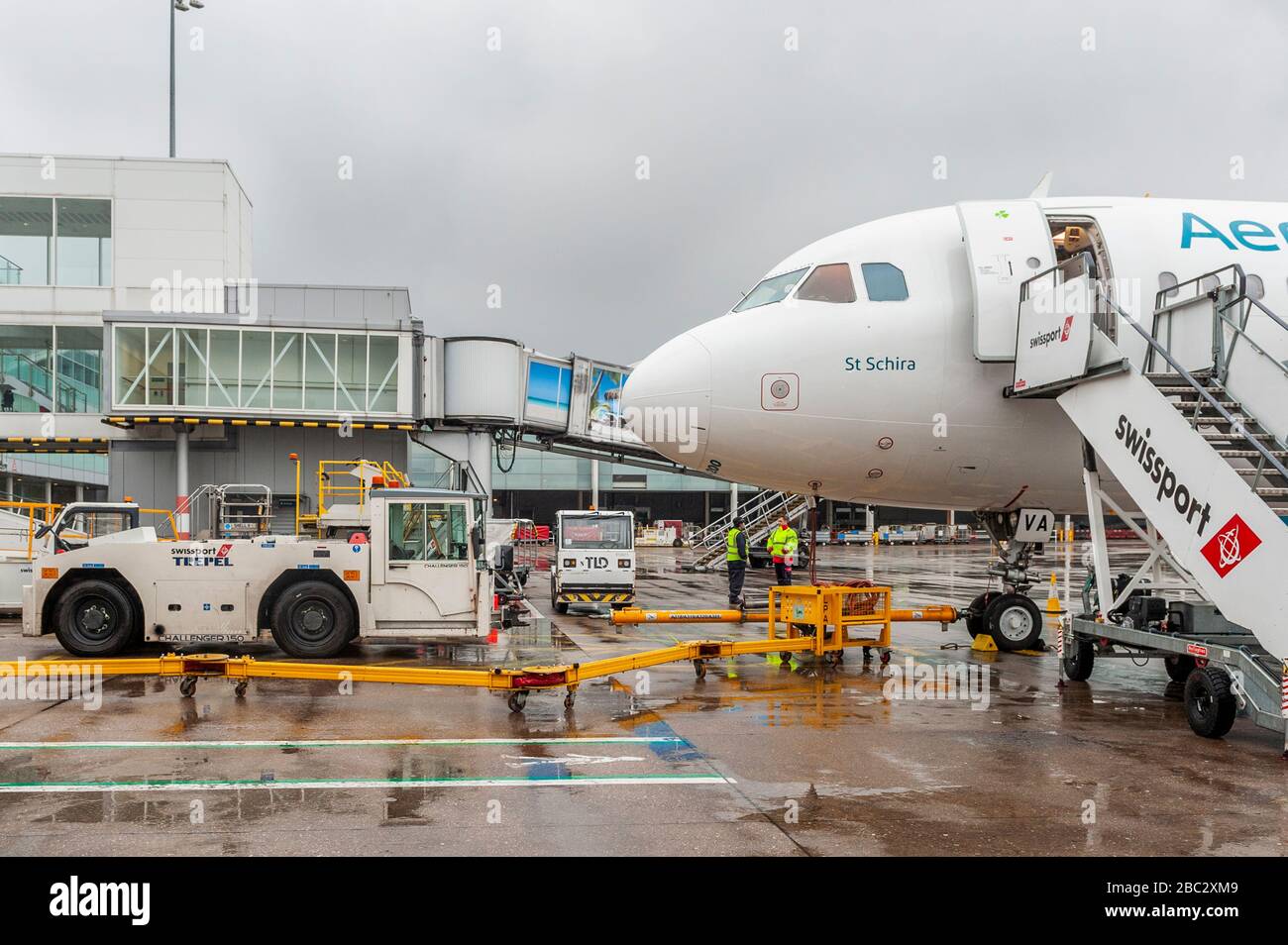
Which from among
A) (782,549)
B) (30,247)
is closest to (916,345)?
(782,549)

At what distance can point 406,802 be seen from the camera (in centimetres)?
663

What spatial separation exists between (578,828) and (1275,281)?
10.2m

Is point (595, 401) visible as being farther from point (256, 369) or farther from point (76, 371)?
point (76, 371)

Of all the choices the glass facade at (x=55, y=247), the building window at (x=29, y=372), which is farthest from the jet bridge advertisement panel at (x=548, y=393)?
the building window at (x=29, y=372)

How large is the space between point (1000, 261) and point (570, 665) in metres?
6.62

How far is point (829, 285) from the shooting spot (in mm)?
11273

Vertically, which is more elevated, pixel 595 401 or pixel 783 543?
pixel 595 401

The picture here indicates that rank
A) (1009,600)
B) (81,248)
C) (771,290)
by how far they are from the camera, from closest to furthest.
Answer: (771,290) → (1009,600) → (81,248)

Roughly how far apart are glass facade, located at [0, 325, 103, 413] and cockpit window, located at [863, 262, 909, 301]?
26.9m

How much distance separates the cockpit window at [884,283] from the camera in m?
11.2

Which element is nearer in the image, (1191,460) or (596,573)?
(1191,460)

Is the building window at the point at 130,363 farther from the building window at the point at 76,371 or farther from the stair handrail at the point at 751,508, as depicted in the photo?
the stair handrail at the point at 751,508

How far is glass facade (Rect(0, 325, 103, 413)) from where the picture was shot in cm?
3053

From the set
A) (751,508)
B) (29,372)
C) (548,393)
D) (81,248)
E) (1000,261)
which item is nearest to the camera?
(1000,261)
